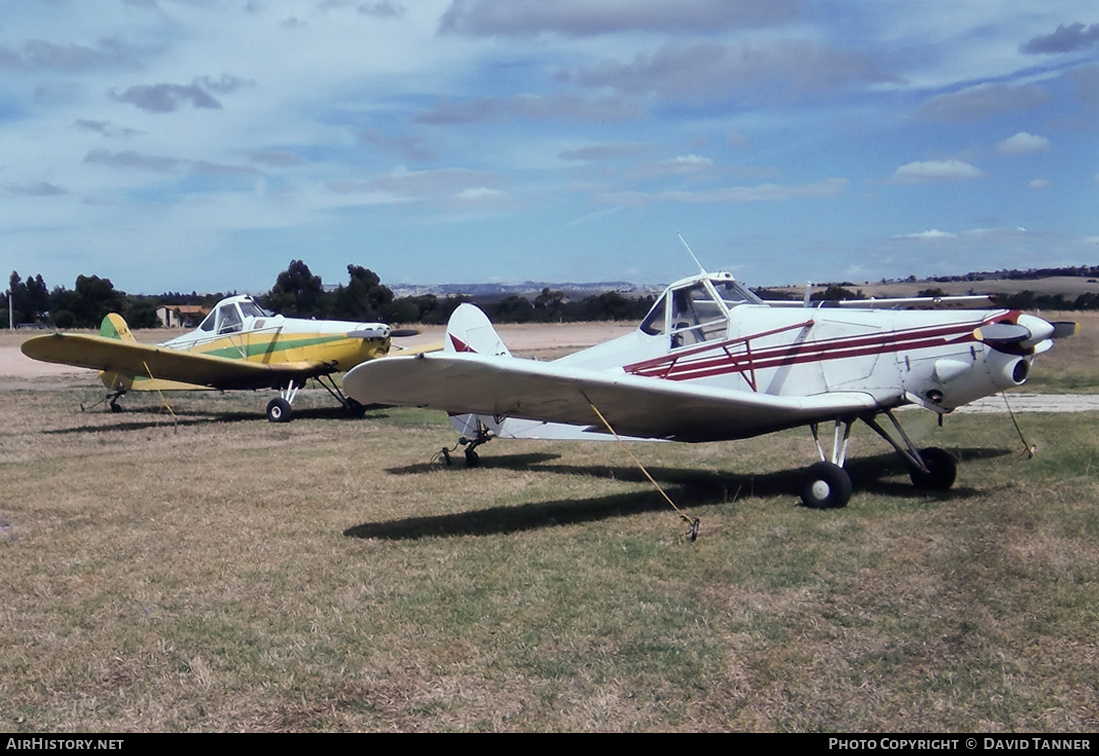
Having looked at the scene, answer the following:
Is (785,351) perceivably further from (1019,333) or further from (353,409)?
(353,409)

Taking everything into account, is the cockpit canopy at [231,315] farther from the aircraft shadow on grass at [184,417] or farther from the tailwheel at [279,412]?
the tailwheel at [279,412]

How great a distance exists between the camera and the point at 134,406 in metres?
17.5

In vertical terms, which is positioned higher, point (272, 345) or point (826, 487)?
point (272, 345)

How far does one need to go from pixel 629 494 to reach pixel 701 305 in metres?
1.90

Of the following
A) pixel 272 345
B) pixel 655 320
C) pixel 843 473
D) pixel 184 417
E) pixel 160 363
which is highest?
pixel 655 320

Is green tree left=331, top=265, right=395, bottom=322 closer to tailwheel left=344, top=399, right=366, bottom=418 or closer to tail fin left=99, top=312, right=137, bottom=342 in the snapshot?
tail fin left=99, top=312, right=137, bottom=342

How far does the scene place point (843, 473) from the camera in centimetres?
684

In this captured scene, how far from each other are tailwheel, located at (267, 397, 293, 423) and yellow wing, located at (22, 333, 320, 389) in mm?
1158

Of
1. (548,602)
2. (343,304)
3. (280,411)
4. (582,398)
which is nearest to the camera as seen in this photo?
(548,602)

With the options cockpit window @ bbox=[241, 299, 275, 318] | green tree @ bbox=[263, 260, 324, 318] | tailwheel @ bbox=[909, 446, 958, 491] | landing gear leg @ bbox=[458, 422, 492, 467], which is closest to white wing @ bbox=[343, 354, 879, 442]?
tailwheel @ bbox=[909, 446, 958, 491]

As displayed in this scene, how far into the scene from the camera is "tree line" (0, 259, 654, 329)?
31.3m

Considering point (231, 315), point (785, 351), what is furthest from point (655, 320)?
point (231, 315)

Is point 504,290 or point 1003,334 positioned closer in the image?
point 1003,334
